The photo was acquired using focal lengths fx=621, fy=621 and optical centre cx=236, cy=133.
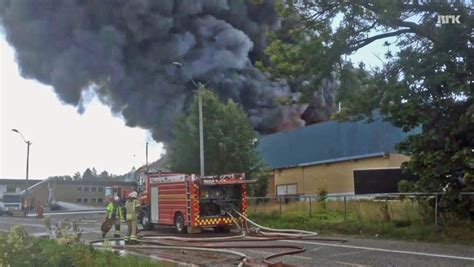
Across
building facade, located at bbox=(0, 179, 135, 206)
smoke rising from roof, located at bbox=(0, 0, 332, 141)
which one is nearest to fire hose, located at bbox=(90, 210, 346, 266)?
smoke rising from roof, located at bbox=(0, 0, 332, 141)

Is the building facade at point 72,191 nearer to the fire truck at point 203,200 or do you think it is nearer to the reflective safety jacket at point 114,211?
the fire truck at point 203,200

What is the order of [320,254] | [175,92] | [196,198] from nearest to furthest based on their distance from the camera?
[320,254] → [196,198] → [175,92]

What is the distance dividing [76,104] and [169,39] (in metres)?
9.45

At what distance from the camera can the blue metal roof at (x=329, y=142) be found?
37.8m

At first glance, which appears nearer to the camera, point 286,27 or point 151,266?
point 151,266

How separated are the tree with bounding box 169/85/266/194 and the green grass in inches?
310

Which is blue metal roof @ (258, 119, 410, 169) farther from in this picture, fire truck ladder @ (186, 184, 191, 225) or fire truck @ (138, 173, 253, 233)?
fire truck ladder @ (186, 184, 191, 225)

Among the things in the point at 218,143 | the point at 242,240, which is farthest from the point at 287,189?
the point at 242,240

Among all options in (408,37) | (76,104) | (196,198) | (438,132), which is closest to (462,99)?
(438,132)

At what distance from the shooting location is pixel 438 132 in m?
16.2

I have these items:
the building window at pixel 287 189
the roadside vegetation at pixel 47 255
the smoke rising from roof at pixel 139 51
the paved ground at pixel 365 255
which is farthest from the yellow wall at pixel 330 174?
the roadside vegetation at pixel 47 255

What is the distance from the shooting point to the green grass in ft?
50.6

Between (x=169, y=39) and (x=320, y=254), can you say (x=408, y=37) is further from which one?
(x=169, y=39)

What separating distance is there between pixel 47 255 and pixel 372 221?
11.8 meters
